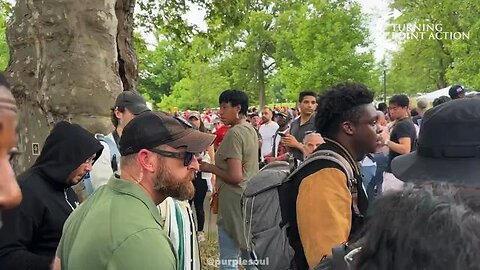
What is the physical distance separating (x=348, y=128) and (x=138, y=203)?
1.31 m

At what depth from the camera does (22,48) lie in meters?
6.20

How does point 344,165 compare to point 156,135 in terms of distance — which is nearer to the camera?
point 156,135

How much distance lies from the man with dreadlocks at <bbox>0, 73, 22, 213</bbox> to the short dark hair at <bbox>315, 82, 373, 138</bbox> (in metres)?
2.23

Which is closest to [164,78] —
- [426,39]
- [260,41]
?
[260,41]

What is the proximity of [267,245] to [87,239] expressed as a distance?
1.78m

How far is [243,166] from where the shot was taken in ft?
19.9

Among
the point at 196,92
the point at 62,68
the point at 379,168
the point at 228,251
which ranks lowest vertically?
the point at 196,92

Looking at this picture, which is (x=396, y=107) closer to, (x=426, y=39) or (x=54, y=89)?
(x=54, y=89)

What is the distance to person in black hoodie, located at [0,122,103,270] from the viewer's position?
3.35m

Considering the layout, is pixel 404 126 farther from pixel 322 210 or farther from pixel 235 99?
pixel 322 210

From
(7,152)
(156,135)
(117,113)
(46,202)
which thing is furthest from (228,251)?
(7,152)

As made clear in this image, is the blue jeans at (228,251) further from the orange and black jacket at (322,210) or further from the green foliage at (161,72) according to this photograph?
the green foliage at (161,72)

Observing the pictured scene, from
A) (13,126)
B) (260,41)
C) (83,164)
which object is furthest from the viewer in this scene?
(260,41)

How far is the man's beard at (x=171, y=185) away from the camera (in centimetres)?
288
